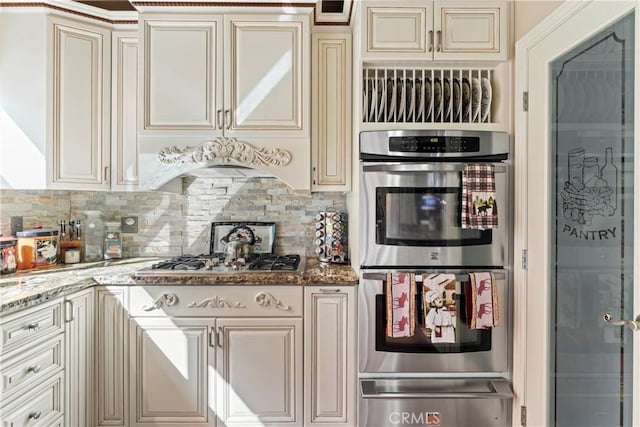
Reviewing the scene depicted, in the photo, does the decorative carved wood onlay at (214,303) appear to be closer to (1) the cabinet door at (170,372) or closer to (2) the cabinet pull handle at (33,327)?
(1) the cabinet door at (170,372)

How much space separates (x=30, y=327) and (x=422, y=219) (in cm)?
184

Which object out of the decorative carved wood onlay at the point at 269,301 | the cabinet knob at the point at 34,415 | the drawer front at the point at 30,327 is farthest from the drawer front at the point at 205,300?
the cabinet knob at the point at 34,415

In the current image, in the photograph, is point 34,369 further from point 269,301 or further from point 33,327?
point 269,301

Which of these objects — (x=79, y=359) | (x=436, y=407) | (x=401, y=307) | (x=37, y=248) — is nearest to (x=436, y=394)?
(x=436, y=407)

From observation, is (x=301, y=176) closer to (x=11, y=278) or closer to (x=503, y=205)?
(x=503, y=205)

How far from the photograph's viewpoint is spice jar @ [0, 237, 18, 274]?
6.63ft

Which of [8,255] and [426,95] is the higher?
[426,95]

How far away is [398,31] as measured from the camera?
1.95 meters

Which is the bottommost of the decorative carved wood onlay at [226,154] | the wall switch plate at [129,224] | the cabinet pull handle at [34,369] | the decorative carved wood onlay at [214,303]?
the cabinet pull handle at [34,369]

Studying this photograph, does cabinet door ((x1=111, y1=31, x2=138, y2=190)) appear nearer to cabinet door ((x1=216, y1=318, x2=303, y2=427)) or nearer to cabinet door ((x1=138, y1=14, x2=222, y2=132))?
cabinet door ((x1=138, y1=14, x2=222, y2=132))

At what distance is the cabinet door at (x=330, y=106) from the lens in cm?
226

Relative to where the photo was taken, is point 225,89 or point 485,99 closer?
point 485,99

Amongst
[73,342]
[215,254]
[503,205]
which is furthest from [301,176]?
[73,342]

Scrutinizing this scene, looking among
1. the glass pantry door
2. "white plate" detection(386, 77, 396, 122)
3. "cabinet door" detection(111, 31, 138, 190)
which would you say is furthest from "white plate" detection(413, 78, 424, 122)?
"cabinet door" detection(111, 31, 138, 190)
